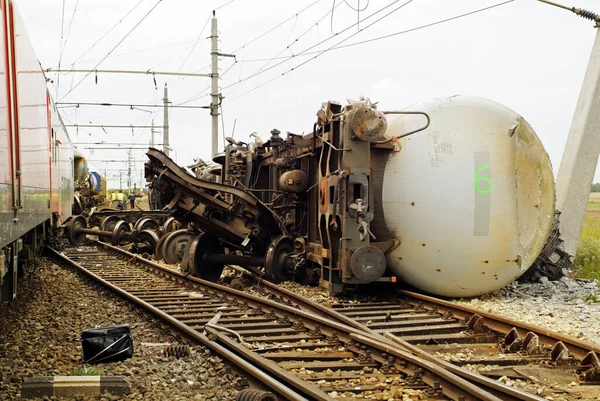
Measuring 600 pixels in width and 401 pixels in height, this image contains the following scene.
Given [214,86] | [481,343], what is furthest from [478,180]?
[214,86]

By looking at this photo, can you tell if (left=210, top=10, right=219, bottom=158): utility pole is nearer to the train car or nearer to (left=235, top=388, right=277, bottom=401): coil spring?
the train car

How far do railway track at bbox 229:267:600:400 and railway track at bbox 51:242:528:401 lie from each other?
227mm

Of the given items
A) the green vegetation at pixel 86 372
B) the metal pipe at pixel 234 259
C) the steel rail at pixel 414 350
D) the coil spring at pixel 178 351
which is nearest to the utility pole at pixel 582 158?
the metal pipe at pixel 234 259

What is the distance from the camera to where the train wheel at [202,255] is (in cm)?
1214

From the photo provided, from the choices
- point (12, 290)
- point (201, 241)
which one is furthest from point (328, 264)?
point (12, 290)

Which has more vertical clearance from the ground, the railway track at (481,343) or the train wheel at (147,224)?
the train wheel at (147,224)

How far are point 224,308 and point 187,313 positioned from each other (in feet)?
1.67

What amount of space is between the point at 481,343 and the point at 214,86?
18.2 m

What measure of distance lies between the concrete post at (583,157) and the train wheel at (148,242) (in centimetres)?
1080

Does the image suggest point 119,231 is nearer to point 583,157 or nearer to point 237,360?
point 583,157

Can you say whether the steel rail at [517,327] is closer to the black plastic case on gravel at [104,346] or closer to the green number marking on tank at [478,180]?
the green number marking on tank at [478,180]

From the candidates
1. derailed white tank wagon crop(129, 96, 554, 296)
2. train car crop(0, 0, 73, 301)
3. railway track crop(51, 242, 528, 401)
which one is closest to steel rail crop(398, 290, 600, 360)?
derailed white tank wagon crop(129, 96, 554, 296)

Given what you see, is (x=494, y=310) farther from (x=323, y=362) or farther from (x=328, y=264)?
(x=323, y=362)

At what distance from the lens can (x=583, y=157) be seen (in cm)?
1298
